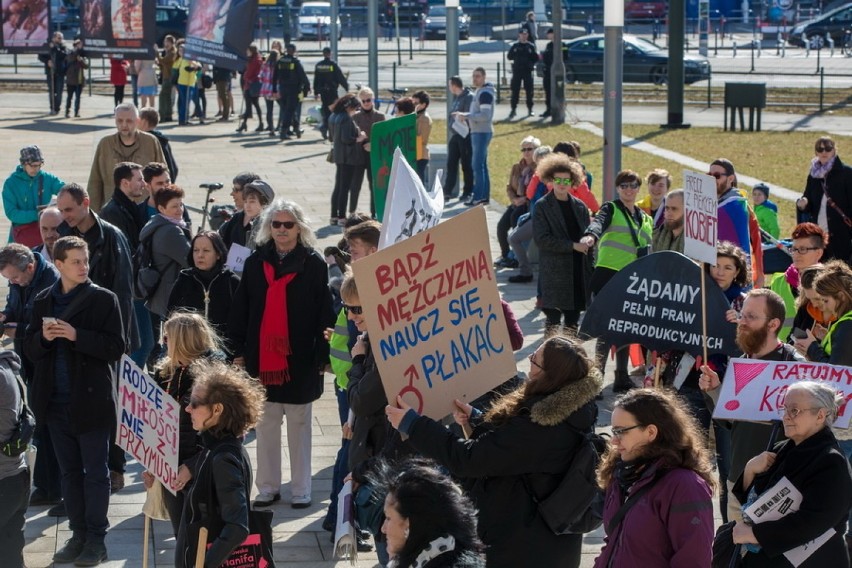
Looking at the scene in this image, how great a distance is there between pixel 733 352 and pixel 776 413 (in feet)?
5.50

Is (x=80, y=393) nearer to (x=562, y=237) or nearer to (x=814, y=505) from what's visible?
(x=814, y=505)

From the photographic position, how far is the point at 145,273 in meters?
9.73

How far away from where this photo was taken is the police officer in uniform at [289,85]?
87.0ft

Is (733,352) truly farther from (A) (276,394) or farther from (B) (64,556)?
(B) (64,556)

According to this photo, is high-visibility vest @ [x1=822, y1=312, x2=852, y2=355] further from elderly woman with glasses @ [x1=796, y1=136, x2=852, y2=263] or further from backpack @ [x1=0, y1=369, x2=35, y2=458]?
elderly woman with glasses @ [x1=796, y1=136, x2=852, y2=263]

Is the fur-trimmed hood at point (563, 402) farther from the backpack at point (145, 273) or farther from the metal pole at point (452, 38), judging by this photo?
the metal pole at point (452, 38)

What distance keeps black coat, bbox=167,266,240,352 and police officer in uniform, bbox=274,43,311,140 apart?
17581mm

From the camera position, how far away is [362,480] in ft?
20.1

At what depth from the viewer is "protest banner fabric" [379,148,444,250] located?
6.52 meters

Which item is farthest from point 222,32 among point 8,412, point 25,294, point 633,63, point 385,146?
point 8,412

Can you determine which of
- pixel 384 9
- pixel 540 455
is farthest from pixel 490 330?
pixel 384 9

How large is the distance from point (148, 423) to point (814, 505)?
2.91 m

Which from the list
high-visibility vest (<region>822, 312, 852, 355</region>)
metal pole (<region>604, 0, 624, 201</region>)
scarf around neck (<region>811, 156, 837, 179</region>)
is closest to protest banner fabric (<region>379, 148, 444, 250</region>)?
high-visibility vest (<region>822, 312, 852, 355</region>)

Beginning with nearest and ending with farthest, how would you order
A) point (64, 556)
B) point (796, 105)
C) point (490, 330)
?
point (490, 330), point (64, 556), point (796, 105)
